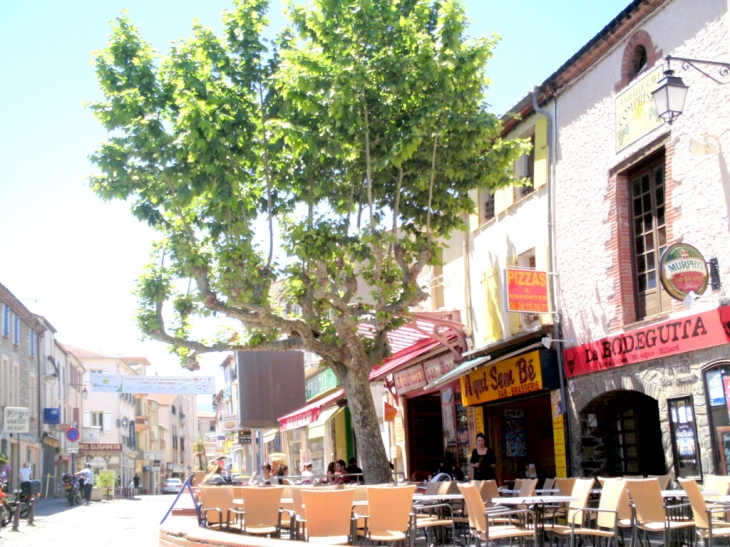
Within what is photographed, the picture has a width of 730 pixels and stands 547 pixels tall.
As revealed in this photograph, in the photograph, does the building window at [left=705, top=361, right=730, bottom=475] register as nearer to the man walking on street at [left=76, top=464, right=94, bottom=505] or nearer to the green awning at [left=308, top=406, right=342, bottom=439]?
the green awning at [left=308, top=406, right=342, bottom=439]

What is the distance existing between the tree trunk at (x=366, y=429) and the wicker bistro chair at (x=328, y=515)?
4931 millimetres

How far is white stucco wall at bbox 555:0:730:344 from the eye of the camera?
11555mm

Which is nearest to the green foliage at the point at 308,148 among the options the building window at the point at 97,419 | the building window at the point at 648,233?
the building window at the point at 648,233

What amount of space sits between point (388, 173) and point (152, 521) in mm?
11585

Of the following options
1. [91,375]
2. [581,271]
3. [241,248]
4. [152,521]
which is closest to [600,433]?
[581,271]

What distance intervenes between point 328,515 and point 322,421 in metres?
17.1

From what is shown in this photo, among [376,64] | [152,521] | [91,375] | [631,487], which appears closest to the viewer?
[631,487]

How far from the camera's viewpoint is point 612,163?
1392 cm

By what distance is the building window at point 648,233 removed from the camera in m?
13.1

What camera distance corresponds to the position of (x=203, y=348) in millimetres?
15023

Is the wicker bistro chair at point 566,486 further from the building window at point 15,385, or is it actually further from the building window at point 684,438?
the building window at point 15,385

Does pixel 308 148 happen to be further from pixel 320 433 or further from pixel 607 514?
pixel 320 433

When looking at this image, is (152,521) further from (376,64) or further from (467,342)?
(376,64)

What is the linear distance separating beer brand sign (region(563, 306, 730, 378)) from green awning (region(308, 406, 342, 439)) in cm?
1196
